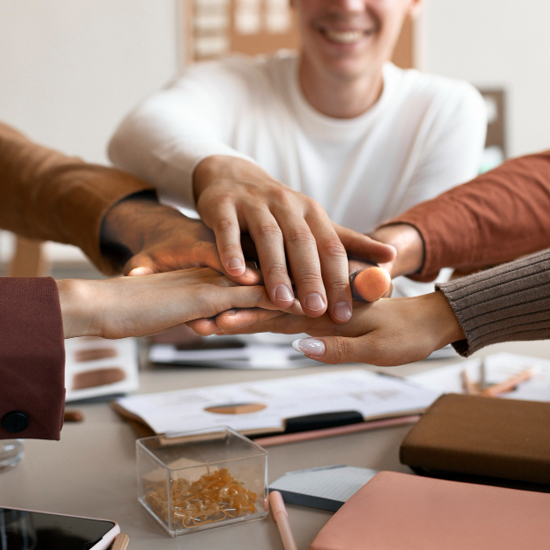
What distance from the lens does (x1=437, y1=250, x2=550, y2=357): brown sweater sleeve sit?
2.06 feet

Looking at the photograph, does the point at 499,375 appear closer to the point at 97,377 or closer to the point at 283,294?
the point at 283,294

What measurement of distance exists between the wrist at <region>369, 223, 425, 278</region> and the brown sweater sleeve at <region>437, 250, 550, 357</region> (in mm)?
238

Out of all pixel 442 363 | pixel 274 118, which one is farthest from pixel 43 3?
pixel 442 363

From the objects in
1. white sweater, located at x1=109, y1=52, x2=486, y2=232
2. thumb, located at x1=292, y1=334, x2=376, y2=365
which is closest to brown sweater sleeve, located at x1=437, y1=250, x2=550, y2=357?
thumb, located at x1=292, y1=334, x2=376, y2=365

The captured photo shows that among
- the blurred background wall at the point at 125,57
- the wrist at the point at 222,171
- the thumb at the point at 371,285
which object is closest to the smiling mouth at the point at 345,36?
the wrist at the point at 222,171

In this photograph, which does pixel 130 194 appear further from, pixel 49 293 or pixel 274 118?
pixel 274 118

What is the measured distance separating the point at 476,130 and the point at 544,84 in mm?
1654

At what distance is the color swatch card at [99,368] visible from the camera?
2.78 feet

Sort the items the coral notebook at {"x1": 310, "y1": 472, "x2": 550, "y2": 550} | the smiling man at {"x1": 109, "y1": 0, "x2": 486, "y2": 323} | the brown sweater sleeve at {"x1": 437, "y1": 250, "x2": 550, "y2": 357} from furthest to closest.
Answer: the smiling man at {"x1": 109, "y1": 0, "x2": 486, "y2": 323}
the brown sweater sleeve at {"x1": 437, "y1": 250, "x2": 550, "y2": 357}
the coral notebook at {"x1": 310, "y1": 472, "x2": 550, "y2": 550}

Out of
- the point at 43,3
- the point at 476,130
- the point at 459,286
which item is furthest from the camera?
the point at 43,3

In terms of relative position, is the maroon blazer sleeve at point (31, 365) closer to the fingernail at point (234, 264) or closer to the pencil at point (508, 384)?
the fingernail at point (234, 264)

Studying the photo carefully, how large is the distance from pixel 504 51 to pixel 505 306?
249cm

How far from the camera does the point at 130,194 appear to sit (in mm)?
952

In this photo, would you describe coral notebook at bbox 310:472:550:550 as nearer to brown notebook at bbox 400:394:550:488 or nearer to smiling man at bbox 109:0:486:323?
brown notebook at bbox 400:394:550:488
